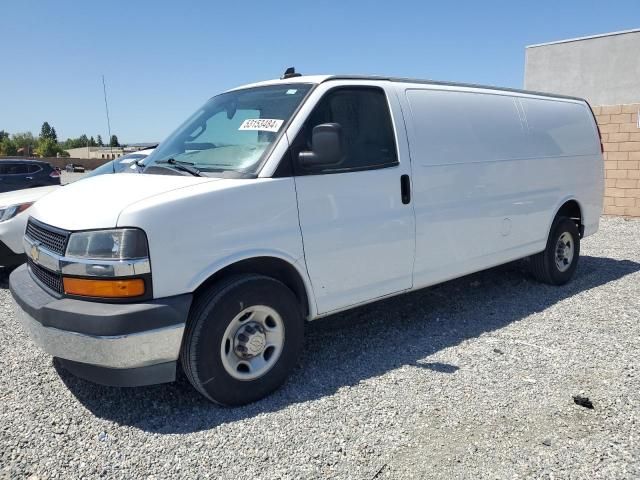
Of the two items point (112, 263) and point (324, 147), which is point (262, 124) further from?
point (112, 263)

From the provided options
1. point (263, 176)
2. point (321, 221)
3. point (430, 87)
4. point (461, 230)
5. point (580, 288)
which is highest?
point (430, 87)

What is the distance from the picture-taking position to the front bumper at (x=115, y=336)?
293cm

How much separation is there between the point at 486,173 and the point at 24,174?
13.1 metres

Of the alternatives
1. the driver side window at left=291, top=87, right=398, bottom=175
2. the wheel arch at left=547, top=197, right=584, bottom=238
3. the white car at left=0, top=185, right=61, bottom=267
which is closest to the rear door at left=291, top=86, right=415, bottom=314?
the driver side window at left=291, top=87, right=398, bottom=175

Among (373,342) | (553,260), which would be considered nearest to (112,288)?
(373,342)

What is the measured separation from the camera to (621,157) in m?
11.1

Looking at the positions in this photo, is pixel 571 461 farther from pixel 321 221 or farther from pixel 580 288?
pixel 580 288

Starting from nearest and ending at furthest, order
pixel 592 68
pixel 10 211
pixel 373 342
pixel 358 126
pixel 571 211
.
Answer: pixel 358 126 < pixel 373 342 < pixel 10 211 < pixel 571 211 < pixel 592 68

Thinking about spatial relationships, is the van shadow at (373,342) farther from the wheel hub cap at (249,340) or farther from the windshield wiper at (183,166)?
the windshield wiper at (183,166)

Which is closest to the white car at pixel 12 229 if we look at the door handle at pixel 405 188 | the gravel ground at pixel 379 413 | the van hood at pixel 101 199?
the gravel ground at pixel 379 413

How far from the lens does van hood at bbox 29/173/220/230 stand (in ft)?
10.1

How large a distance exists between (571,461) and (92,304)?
2758 millimetres

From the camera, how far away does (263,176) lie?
3430 millimetres

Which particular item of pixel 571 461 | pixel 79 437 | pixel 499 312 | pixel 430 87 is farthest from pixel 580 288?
pixel 79 437
